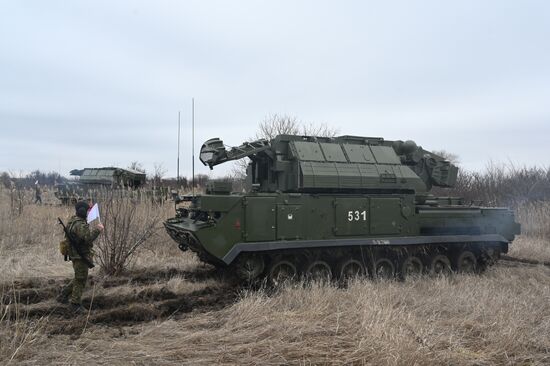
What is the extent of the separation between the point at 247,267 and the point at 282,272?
0.63m

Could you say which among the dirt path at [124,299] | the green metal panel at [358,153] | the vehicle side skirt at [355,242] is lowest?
the dirt path at [124,299]

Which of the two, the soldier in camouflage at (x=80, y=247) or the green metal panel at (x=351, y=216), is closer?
the soldier in camouflage at (x=80, y=247)

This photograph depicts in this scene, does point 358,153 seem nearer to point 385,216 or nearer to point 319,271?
point 385,216

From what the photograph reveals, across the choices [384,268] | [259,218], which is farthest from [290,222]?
[384,268]

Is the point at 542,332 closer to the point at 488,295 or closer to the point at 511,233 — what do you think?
the point at 488,295

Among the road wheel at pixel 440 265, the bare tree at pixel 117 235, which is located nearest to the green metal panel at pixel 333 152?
the road wheel at pixel 440 265

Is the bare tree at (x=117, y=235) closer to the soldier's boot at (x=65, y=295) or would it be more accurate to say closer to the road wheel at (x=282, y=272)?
the soldier's boot at (x=65, y=295)

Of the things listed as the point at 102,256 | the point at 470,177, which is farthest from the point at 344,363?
the point at 470,177

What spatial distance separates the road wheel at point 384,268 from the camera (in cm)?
941

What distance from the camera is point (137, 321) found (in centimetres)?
654

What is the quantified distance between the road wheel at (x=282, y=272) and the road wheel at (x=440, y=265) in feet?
10.0

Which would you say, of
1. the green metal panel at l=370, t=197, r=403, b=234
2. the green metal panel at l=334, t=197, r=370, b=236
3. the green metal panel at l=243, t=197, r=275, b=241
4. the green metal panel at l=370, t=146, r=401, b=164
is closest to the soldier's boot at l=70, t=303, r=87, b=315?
the green metal panel at l=243, t=197, r=275, b=241

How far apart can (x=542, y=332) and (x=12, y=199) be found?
41.5 feet

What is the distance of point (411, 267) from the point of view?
9.86m
